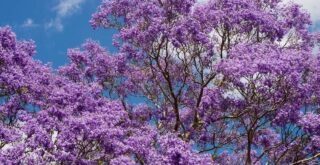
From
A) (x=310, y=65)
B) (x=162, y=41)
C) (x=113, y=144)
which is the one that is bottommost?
(x=113, y=144)

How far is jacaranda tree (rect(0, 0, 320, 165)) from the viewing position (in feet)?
71.9

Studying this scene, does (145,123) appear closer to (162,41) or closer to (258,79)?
(162,41)

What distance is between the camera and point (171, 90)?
101 feet

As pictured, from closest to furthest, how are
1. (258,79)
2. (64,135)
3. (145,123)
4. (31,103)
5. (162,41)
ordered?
(64,135) → (258,79) → (31,103) → (162,41) → (145,123)

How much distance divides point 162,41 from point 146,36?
791 millimetres

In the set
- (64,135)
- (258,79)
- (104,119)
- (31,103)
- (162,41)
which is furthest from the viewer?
(162,41)

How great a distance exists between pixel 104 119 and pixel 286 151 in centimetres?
939

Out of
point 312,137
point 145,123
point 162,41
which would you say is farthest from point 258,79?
point 145,123

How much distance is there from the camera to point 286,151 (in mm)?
27922

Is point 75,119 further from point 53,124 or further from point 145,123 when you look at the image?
point 145,123

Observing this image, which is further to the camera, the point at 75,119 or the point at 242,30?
the point at 242,30

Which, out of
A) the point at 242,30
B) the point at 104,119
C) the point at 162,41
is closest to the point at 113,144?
the point at 104,119

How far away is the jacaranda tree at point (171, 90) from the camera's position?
71.9 ft

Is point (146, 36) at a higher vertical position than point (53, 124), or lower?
higher
